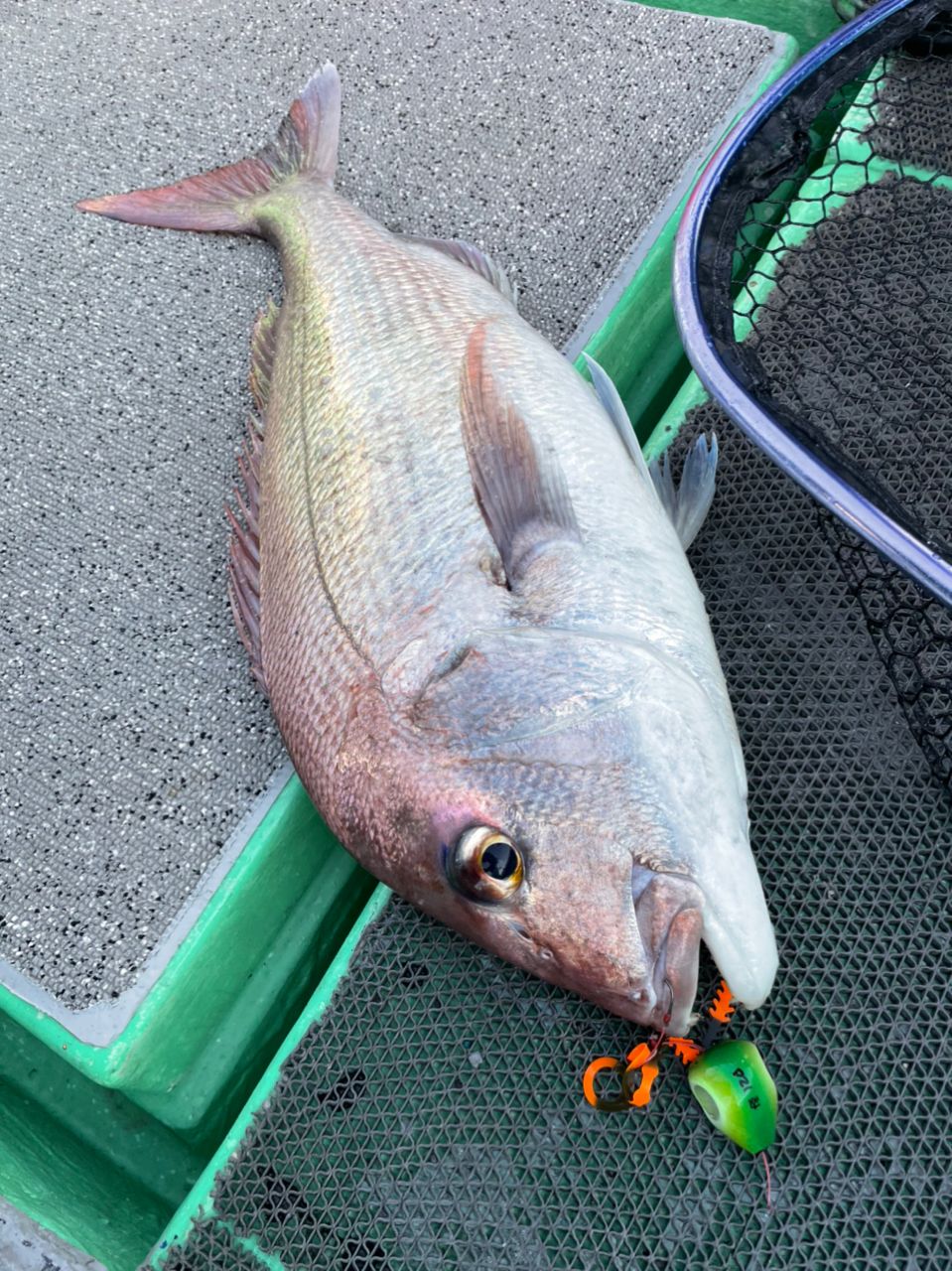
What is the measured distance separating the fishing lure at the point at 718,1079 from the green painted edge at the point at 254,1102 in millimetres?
414

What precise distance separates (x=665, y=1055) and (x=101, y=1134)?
1.03m

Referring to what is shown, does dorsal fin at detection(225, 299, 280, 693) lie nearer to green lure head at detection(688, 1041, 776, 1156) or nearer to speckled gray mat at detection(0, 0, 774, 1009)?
speckled gray mat at detection(0, 0, 774, 1009)

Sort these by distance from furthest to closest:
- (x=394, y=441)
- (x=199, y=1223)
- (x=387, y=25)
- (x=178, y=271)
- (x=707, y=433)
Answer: (x=387, y=25), (x=178, y=271), (x=707, y=433), (x=394, y=441), (x=199, y=1223)

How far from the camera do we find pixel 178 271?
2285 mm

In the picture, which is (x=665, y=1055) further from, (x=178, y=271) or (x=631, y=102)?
(x=631, y=102)

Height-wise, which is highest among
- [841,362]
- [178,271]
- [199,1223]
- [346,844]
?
[178,271]

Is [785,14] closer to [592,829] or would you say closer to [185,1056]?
[592,829]

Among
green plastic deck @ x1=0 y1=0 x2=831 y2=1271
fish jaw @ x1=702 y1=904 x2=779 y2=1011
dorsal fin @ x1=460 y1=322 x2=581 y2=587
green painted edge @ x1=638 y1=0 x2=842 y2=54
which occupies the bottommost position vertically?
green plastic deck @ x1=0 y1=0 x2=831 y2=1271

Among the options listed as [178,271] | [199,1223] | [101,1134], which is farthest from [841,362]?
[101,1134]

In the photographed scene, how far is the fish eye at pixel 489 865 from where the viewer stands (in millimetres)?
1211

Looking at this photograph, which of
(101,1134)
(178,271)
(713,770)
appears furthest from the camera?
(178,271)

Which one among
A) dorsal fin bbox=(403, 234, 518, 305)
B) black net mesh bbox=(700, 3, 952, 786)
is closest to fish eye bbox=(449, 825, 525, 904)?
black net mesh bbox=(700, 3, 952, 786)

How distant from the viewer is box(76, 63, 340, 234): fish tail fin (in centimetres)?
226

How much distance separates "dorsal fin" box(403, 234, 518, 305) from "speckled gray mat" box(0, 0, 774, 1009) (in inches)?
3.1
